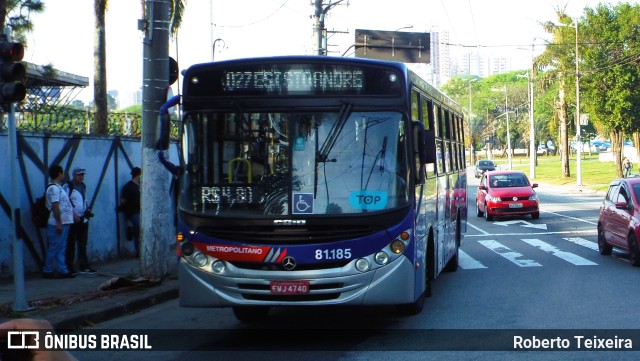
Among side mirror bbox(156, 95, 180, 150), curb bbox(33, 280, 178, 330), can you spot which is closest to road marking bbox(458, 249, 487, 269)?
curb bbox(33, 280, 178, 330)

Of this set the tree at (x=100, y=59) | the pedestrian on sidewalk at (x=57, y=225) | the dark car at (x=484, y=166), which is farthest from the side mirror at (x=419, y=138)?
the dark car at (x=484, y=166)

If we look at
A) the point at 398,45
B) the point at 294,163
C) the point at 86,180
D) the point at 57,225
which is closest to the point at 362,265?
the point at 294,163

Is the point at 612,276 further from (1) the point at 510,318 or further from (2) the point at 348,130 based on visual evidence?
(2) the point at 348,130

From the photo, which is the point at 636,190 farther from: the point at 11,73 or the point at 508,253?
the point at 11,73

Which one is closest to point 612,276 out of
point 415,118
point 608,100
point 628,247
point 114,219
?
point 628,247

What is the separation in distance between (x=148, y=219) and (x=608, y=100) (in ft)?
144

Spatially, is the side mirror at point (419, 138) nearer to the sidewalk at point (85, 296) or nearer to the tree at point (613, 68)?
the sidewalk at point (85, 296)

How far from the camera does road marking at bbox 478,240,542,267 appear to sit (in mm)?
16297

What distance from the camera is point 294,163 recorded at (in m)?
8.63

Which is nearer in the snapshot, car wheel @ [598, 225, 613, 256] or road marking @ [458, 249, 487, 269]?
road marking @ [458, 249, 487, 269]

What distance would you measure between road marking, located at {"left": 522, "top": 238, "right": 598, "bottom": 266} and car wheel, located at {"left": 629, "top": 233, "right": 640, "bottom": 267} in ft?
2.48

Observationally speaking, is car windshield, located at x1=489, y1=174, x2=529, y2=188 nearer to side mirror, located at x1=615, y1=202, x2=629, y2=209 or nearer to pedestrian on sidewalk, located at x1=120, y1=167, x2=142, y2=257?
side mirror, located at x1=615, y1=202, x2=629, y2=209

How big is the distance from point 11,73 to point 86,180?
6.72m

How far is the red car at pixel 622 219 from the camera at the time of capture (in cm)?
1512
